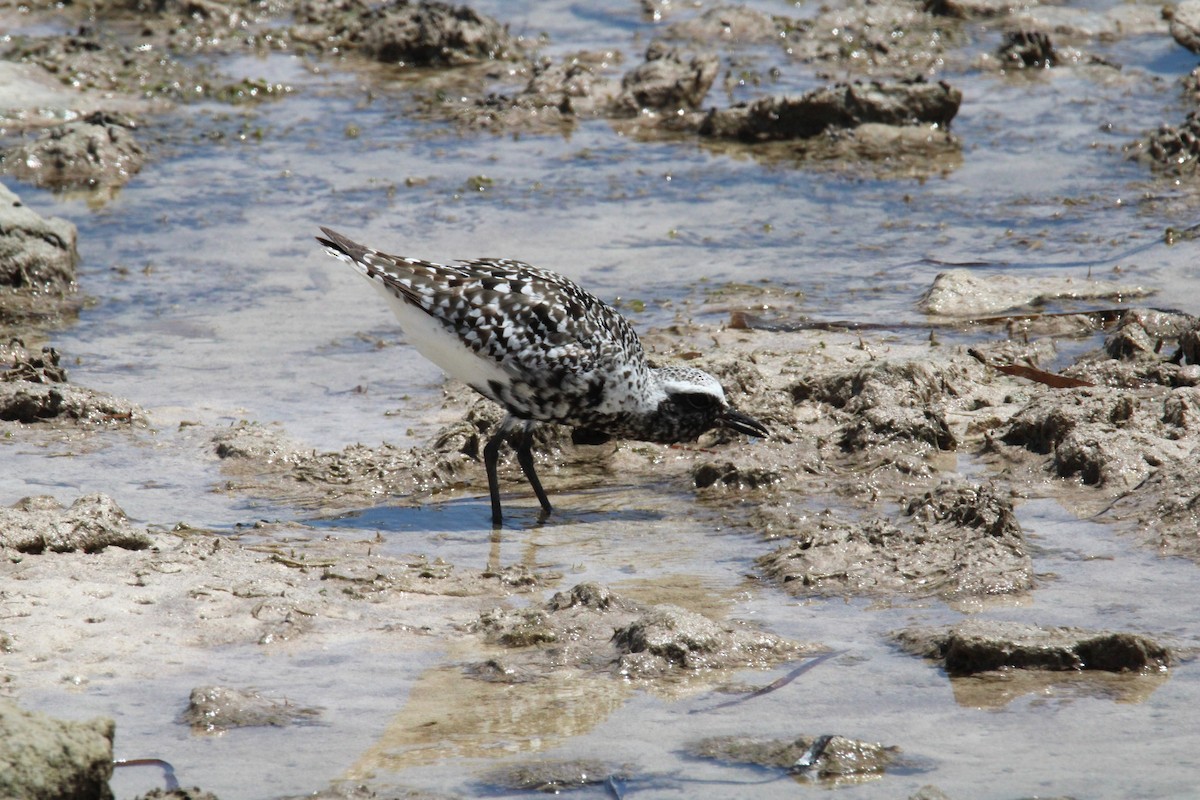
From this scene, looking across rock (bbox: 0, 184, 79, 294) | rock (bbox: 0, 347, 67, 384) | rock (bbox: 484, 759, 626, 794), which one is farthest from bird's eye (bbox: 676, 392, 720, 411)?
rock (bbox: 0, 184, 79, 294)

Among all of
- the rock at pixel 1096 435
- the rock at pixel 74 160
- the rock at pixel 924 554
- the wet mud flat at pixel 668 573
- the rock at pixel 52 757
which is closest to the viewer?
the rock at pixel 52 757

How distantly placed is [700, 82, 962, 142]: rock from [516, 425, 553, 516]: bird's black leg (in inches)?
255

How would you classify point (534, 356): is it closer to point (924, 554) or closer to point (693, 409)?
point (693, 409)

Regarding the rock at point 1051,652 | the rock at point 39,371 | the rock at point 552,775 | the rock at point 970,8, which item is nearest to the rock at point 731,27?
the rock at point 970,8

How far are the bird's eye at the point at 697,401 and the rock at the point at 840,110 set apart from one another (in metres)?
6.20

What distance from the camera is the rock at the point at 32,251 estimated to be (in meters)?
9.82

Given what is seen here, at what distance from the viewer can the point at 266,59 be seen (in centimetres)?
1577

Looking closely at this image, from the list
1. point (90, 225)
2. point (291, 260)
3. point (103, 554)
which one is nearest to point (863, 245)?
point (291, 260)

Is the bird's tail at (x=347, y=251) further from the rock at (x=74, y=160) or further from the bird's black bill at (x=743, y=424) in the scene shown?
the rock at (x=74, y=160)

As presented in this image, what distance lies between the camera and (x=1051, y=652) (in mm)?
4996

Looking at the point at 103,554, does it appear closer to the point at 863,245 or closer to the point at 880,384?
the point at 880,384

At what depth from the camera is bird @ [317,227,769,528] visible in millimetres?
7207

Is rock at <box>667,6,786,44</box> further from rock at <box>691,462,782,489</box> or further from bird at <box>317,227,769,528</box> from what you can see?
rock at <box>691,462,782,489</box>

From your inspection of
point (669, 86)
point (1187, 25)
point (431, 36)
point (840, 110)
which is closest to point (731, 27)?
point (669, 86)
